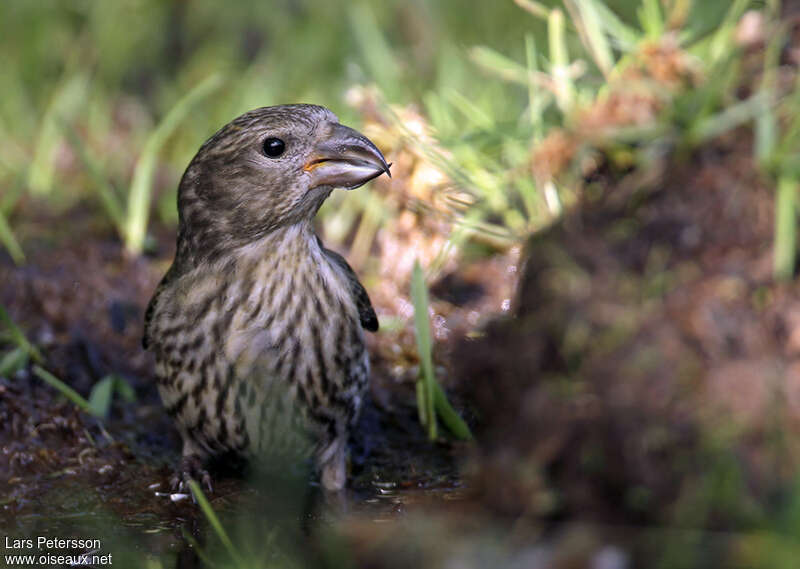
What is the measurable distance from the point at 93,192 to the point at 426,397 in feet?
9.43

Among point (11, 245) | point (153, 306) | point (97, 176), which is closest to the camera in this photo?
point (153, 306)

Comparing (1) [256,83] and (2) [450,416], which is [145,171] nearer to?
(1) [256,83]

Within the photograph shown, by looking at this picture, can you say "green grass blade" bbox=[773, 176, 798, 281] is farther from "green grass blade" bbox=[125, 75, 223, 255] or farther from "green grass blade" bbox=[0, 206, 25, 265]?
"green grass blade" bbox=[0, 206, 25, 265]

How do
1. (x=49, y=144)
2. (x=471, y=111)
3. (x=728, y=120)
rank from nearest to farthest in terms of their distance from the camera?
1. (x=728, y=120)
2. (x=471, y=111)
3. (x=49, y=144)

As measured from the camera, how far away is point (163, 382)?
11.9 feet

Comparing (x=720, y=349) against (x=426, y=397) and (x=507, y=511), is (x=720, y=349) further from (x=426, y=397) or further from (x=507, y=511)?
(x=426, y=397)

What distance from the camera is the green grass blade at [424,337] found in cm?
333

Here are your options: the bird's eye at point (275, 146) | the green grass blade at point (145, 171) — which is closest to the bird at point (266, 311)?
the bird's eye at point (275, 146)

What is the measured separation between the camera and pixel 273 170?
351 cm

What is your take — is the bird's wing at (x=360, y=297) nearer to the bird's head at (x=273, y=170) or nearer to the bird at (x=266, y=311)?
the bird at (x=266, y=311)

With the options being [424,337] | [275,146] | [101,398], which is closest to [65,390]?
[101,398]

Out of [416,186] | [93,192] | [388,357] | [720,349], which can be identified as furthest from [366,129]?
[720,349]

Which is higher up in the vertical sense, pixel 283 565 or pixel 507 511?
pixel 507 511

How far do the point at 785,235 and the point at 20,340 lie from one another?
9.31 ft
